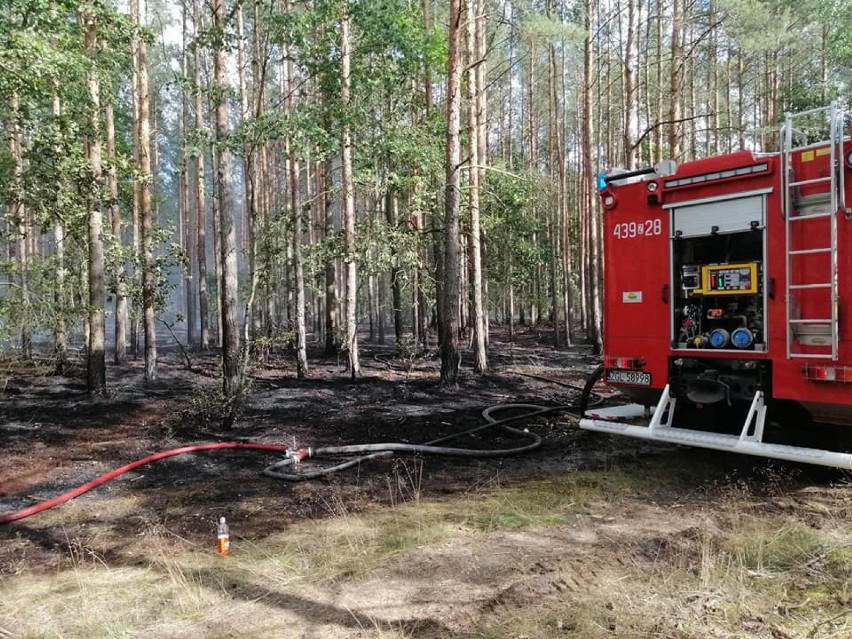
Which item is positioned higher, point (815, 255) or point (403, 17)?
point (403, 17)

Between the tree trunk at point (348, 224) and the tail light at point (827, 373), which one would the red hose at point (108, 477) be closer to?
the tail light at point (827, 373)

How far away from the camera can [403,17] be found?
465 inches

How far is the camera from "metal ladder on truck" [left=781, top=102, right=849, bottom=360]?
16.4ft

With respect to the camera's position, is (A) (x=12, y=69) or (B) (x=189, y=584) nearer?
(B) (x=189, y=584)

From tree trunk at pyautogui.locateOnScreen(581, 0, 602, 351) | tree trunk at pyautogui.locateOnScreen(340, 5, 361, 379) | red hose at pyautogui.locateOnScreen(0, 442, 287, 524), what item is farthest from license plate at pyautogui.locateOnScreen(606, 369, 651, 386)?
tree trunk at pyautogui.locateOnScreen(581, 0, 602, 351)

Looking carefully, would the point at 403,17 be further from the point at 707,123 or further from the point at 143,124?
the point at 707,123

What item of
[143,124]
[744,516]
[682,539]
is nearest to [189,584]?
[682,539]

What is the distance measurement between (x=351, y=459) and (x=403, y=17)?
29.8ft

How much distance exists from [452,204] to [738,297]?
7.42 m

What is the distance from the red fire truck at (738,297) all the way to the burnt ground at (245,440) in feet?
4.66

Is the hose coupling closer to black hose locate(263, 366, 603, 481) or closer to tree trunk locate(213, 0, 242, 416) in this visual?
black hose locate(263, 366, 603, 481)

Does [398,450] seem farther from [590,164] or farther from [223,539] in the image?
[590,164]

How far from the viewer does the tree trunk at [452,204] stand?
12.1 meters

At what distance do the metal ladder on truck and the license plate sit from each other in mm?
1481
